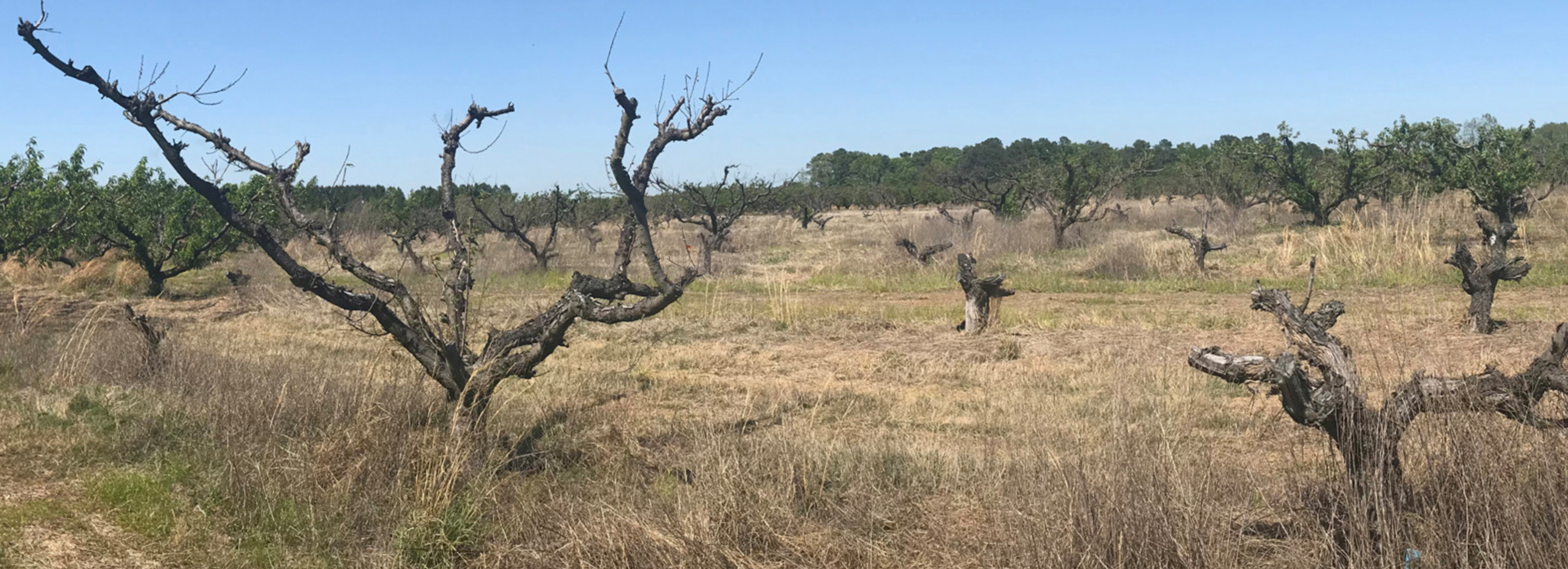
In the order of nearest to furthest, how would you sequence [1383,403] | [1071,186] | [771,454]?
1. [1383,403]
2. [771,454]
3. [1071,186]

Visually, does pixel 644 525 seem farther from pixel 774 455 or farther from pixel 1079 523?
pixel 1079 523

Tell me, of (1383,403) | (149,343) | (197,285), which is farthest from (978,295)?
(197,285)

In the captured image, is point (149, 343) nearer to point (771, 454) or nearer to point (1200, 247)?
point (771, 454)

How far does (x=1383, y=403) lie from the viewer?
395 centimetres

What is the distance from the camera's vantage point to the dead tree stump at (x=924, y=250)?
20828 millimetres

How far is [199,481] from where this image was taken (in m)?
5.89

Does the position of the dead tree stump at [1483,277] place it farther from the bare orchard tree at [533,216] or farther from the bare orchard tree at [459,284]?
the bare orchard tree at [533,216]

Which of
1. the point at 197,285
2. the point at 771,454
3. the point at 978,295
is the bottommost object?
the point at 197,285

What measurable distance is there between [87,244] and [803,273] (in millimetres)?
13093

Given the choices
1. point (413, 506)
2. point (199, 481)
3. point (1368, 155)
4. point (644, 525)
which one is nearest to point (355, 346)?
point (199, 481)

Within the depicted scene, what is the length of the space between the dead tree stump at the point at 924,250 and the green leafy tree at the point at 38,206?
13881 millimetres

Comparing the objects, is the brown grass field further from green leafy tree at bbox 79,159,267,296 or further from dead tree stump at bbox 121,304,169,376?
green leafy tree at bbox 79,159,267,296

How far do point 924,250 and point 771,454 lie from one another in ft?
52.0

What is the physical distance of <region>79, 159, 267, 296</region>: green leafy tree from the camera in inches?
744
